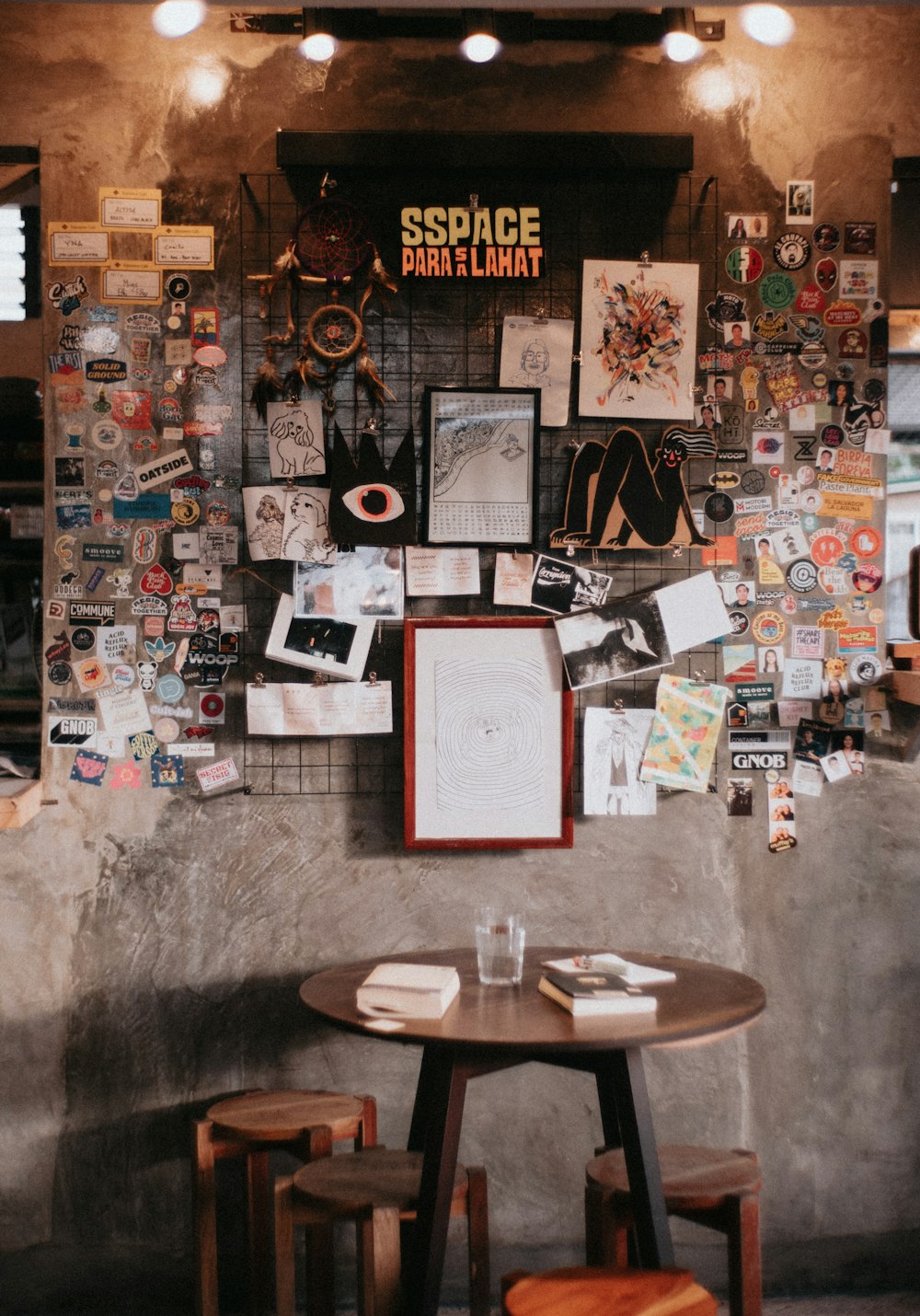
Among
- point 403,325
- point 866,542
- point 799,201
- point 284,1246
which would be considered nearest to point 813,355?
point 799,201

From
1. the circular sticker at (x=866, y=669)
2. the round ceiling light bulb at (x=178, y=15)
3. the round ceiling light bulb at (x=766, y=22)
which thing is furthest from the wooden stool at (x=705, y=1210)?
the round ceiling light bulb at (x=178, y=15)

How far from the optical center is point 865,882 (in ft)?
9.36

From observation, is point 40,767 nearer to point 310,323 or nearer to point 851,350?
point 310,323

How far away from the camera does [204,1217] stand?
8.04 ft

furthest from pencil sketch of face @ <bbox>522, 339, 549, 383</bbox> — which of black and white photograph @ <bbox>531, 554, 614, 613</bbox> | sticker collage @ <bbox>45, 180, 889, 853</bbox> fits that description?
black and white photograph @ <bbox>531, 554, 614, 613</bbox>

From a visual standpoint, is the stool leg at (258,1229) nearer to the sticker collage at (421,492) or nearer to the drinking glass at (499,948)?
the drinking glass at (499,948)

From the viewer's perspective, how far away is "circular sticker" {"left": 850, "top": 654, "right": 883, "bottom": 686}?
9.38 ft

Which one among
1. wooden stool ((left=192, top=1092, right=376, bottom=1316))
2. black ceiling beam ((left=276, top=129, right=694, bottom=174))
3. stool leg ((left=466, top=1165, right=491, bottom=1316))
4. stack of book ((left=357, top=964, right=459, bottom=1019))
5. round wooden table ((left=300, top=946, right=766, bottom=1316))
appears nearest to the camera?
round wooden table ((left=300, top=946, right=766, bottom=1316))

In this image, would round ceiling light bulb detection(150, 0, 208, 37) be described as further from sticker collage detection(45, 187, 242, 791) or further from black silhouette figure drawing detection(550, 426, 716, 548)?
black silhouette figure drawing detection(550, 426, 716, 548)

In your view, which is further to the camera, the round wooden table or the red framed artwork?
the red framed artwork

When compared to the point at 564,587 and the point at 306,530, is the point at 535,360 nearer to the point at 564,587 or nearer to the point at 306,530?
the point at 564,587

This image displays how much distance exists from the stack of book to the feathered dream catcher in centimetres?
142

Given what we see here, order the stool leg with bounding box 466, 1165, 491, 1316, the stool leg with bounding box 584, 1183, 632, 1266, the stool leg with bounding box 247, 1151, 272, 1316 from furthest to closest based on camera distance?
the stool leg with bounding box 247, 1151, 272, 1316, the stool leg with bounding box 466, 1165, 491, 1316, the stool leg with bounding box 584, 1183, 632, 1266

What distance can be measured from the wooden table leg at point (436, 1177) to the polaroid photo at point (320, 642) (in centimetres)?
107
